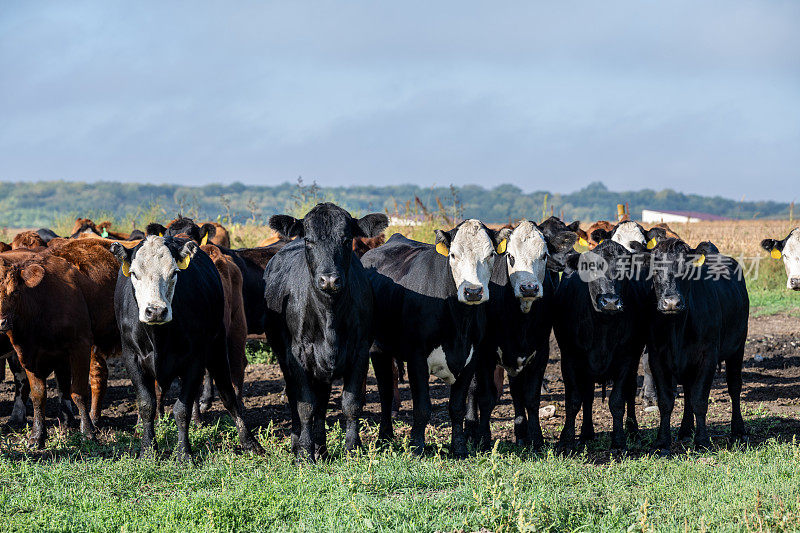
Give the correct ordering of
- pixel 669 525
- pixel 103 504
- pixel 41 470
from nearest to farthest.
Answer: pixel 669 525
pixel 103 504
pixel 41 470

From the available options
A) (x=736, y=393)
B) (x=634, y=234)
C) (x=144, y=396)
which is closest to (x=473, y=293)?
(x=144, y=396)

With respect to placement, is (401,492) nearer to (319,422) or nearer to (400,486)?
(400,486)

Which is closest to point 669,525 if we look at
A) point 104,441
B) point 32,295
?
point 104,441

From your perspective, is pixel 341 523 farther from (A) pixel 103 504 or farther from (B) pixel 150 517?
(A) pixel 103 504

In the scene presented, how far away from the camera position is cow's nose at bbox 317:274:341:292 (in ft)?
22.1

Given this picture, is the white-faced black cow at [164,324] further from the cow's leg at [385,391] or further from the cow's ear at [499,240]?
the cow's ear at [499,240]

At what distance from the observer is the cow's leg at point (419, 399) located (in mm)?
7535

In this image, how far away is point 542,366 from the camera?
328 inches

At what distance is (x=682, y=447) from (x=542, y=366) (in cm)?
147

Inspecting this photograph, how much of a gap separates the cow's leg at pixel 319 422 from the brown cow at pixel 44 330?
2.55 meters

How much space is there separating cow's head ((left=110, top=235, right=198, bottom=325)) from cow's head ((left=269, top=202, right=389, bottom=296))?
955 millimetres

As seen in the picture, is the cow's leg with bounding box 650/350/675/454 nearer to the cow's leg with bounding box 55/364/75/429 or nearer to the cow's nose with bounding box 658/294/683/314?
the cow's nose with bounding box 658/294/683/314

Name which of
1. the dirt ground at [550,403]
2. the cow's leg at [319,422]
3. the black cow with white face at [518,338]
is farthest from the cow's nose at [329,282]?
the dirt ground at [550,403]

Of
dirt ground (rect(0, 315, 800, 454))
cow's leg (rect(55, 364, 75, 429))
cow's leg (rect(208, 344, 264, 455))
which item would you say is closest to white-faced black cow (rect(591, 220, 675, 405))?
dirt ground (rect(0, 315, 800, 454))
